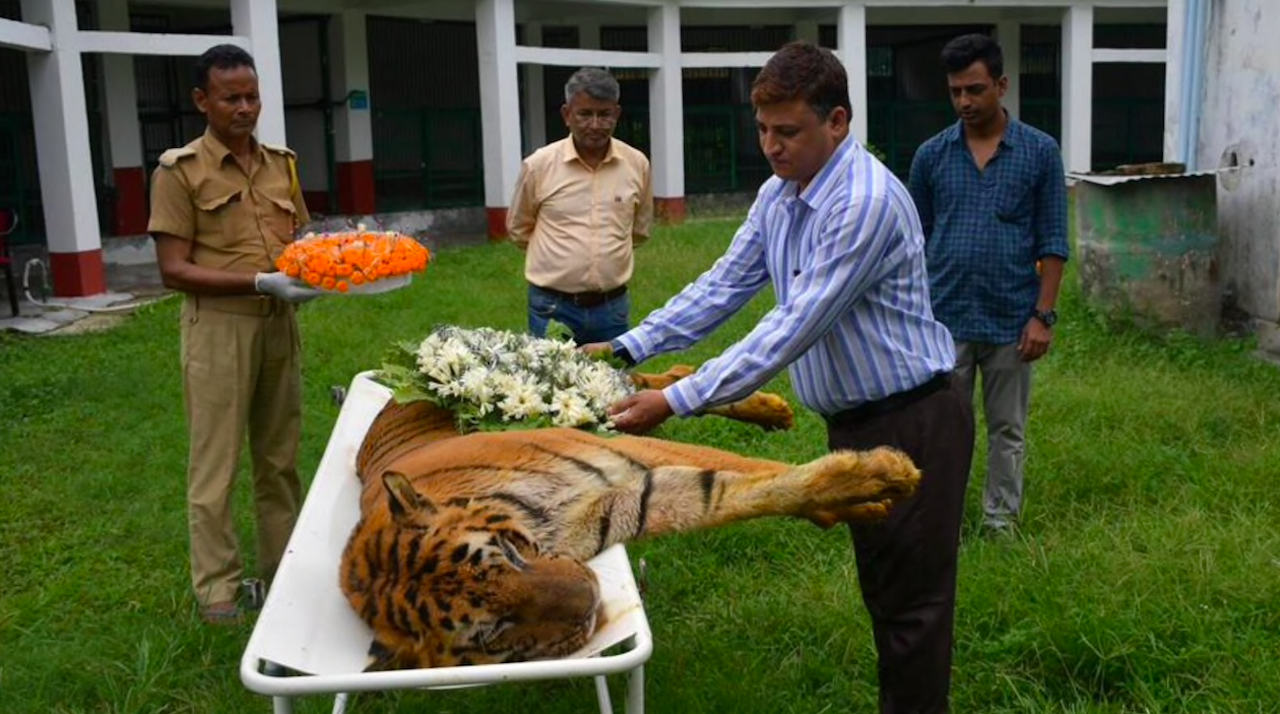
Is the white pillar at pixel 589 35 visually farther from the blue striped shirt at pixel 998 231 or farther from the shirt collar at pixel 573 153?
the blue striped shirt at pixel 998 231

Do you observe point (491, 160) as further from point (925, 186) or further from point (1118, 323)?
point (925, 186)

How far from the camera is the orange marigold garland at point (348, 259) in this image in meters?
3.95

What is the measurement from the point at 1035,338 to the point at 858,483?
2051mm

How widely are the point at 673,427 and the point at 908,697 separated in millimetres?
3272

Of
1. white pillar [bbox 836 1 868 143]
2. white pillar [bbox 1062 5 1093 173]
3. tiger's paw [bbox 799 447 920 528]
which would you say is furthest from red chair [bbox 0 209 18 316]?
white pillar [bbox 1062 5 1093 173]

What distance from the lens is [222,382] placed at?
4.26 meters

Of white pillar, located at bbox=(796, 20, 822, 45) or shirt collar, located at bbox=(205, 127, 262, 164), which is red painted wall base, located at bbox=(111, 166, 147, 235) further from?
shirt collar, located at bbox=(205, 127, 262, 164)

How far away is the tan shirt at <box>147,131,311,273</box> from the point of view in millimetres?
4145

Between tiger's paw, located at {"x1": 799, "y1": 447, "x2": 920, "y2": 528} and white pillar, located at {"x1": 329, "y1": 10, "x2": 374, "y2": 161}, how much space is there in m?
13.7

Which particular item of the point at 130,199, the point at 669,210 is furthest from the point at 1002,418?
the point at 669,210

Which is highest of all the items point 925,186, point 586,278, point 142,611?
point 925,186

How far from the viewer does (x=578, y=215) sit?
5305mm

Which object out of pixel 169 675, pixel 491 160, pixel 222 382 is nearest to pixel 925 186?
pixel 222 382

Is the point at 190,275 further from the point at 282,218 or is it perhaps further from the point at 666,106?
the point at 666,106
